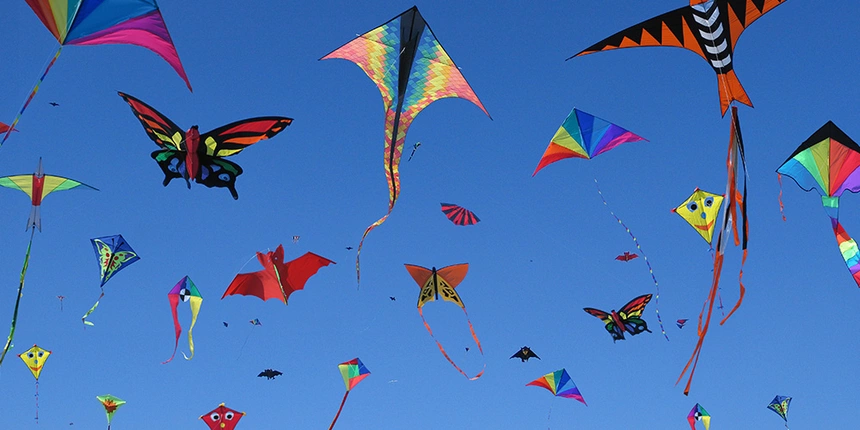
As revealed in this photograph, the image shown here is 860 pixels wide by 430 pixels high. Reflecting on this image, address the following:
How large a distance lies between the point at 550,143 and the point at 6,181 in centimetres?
874

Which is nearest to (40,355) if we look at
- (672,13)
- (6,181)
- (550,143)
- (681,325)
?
(6,181)

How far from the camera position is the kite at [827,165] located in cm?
1209

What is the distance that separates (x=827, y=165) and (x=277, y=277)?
9.57 meters

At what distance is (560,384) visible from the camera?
60.8ft

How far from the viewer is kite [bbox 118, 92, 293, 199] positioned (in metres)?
10.6

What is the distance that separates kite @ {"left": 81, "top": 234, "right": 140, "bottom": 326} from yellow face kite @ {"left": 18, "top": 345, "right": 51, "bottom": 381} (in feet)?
11.0

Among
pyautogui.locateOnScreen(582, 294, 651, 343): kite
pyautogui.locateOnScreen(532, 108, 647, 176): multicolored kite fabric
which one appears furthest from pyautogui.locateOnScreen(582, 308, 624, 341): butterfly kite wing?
pyautogui.locateOnScreen(532, 108, 647, 176): multicolored kite fabric

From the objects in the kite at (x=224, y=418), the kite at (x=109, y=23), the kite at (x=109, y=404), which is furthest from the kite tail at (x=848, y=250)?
the kite at (x=109, y=404)

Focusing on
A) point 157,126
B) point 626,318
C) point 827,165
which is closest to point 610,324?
point 626,318

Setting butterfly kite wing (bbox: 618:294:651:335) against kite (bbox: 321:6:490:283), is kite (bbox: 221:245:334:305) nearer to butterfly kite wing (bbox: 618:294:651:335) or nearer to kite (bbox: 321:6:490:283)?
kite (bbox: 321:6:490:283)

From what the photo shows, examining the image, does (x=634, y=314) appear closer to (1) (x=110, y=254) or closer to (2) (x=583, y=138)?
(2) (x=583, y=138)

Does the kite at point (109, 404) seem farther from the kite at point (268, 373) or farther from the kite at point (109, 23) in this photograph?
the kite at point (109, 23)

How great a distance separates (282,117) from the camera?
34.7 ft

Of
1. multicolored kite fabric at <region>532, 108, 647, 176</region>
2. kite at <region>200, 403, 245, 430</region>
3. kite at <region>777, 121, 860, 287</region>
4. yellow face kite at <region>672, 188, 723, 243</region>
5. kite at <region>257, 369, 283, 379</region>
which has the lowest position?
kite at <region>200, 403, 245, 430</region>
